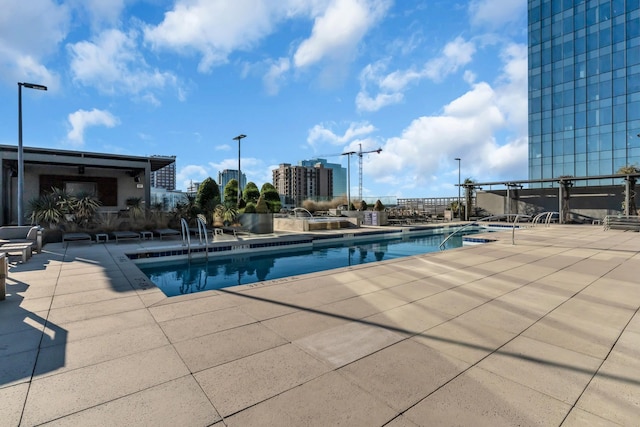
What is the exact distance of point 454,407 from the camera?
202cm

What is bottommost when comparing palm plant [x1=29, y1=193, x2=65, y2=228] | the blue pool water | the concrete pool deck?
the blue pool water

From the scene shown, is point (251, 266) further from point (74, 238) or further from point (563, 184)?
point (563, 184)

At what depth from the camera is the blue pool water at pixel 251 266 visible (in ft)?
22.9

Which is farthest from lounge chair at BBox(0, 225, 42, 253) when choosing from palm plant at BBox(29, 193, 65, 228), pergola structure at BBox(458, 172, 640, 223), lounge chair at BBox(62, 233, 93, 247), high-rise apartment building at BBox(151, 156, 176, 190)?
high-rise apartment building at BBox(151, 156, 176, 190)

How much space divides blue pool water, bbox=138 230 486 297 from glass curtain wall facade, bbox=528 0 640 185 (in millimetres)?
30237

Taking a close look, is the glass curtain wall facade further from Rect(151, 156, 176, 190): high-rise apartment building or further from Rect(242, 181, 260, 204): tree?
Rect(151, 156, 176, 190): high-rise apartment building

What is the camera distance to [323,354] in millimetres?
2750

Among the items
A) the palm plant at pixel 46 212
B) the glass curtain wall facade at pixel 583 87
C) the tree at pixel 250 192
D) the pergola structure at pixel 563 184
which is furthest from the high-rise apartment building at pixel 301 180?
the palm plant at pixel 46 212

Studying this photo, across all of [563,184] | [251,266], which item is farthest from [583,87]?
Result: [251,266]

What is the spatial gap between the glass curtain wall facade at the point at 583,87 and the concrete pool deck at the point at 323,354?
113ft

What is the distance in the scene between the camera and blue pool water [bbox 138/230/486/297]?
6.98 m

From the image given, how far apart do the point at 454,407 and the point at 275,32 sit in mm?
13383

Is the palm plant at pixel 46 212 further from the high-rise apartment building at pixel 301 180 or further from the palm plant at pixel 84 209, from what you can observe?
the high-rise apartment building at pixel 301 180

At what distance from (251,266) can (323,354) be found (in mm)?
6371
